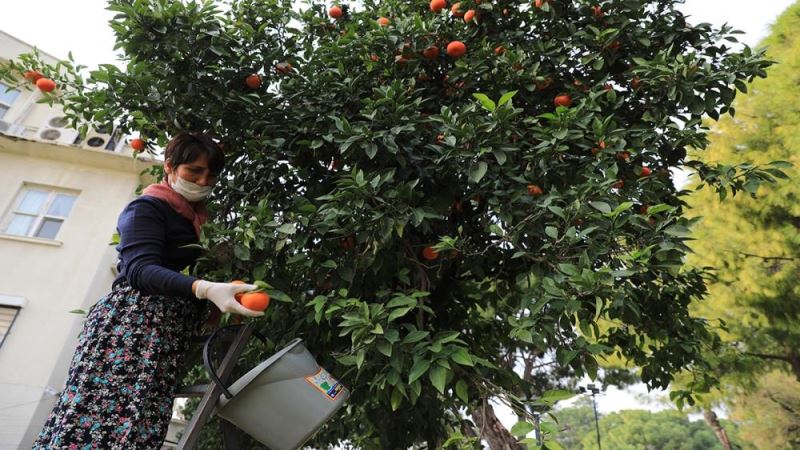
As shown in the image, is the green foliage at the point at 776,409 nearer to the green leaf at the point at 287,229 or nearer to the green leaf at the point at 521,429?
the green leaf at the point at 521,429

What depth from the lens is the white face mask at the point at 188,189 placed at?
5.51 ft

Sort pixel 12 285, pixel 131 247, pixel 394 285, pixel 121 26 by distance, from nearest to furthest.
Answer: pixel 131 247, pixel 121 26, pixel 394 285, pixel 12 285

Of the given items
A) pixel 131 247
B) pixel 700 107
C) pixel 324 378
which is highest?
pixel 700 107

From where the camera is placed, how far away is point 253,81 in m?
2.40

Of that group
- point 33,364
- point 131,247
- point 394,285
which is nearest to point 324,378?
point 131,247

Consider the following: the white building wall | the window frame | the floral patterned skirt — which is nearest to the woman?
the floral patterned skirt

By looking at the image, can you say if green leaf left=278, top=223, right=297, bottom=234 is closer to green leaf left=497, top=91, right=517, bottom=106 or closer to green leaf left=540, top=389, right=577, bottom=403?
green leaf left=497, top=91, right=517, bottom=106

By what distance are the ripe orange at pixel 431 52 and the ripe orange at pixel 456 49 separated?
80 mm

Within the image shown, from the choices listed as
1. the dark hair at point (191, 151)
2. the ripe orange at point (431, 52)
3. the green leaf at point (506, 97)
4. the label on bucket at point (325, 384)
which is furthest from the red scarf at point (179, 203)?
the ripe orange at point (431, 52)

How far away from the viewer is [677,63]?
210cm

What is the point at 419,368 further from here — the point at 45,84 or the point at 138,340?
the point at 45,84

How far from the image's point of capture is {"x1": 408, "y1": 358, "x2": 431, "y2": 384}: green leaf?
145cm

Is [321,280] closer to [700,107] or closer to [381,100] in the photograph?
[381,100]

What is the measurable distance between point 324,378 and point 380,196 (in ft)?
2.47
